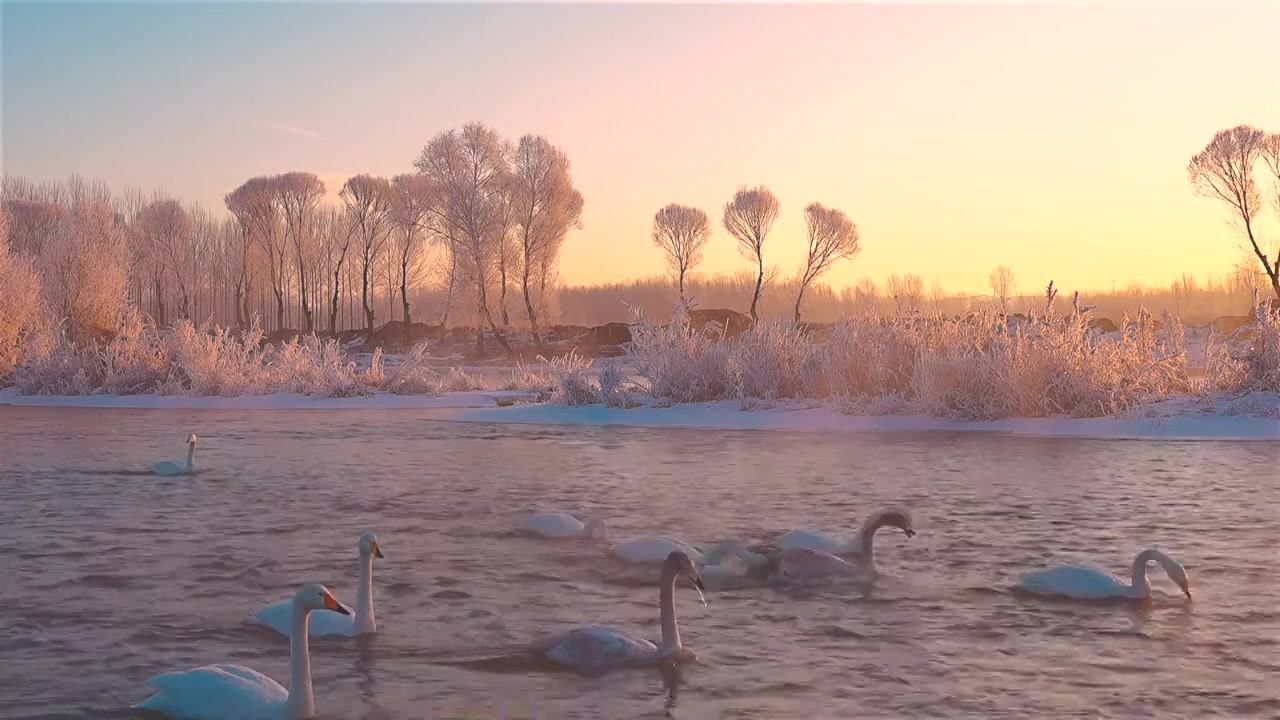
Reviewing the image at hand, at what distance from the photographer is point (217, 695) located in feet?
14.7

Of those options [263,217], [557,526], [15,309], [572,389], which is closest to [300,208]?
[263,217]

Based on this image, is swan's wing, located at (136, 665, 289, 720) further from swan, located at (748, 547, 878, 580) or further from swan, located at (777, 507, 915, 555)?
swan, located at (777, 507, 915, 555)

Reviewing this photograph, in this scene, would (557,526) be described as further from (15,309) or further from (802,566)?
(15,309)

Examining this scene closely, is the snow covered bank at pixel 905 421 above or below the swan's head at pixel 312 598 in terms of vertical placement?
above

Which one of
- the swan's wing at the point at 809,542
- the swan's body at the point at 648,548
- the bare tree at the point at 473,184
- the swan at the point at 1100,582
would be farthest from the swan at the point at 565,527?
the bare tree at the point at 473,184

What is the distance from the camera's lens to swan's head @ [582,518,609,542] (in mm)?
8195

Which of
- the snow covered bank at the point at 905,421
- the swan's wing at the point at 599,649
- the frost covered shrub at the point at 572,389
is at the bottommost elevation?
the swan's wing at the point at 599,649

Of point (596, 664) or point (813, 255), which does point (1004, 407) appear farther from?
point (813, 255)

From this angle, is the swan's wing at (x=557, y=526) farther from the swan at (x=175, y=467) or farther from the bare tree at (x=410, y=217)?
the bare tree at (x=410, y=217)

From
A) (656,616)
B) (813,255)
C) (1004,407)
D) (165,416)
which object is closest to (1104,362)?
(1004,407)

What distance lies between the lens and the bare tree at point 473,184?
153 ft

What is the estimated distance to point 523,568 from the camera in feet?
24.3

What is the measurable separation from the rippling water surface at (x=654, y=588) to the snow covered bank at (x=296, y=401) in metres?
8.92

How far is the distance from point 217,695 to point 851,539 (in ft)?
14.4
